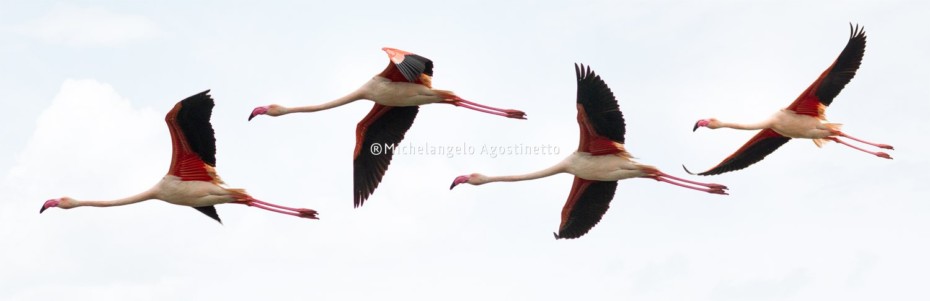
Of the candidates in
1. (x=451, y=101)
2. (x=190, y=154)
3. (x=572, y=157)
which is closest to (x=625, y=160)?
(x=572, y=157)

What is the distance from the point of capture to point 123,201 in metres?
42.2

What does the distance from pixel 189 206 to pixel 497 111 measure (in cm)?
632

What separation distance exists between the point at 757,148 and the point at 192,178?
38.7 feet

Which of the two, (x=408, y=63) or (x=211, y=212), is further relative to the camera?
(x=211, y=212)

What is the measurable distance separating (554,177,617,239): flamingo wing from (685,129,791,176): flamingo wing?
371cm

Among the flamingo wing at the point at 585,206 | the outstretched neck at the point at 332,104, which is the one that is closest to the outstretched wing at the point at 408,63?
the outstretched neck at the point at 332,104

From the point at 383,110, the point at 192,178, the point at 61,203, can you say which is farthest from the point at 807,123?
the point at 61,203

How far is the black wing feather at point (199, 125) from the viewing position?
1548 inches

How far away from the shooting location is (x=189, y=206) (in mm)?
41688

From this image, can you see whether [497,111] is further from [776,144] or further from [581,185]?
[776,144]

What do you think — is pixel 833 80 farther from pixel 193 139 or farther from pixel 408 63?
pixel 193 139

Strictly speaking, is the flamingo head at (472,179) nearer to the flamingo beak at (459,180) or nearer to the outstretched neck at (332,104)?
the flamingo beak at (459,180)

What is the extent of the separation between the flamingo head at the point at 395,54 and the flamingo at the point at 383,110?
2.54ft

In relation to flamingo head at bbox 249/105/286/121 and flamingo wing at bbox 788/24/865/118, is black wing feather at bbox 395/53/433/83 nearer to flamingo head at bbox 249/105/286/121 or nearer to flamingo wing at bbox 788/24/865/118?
flamingo head at bbox 249/105/286/121
